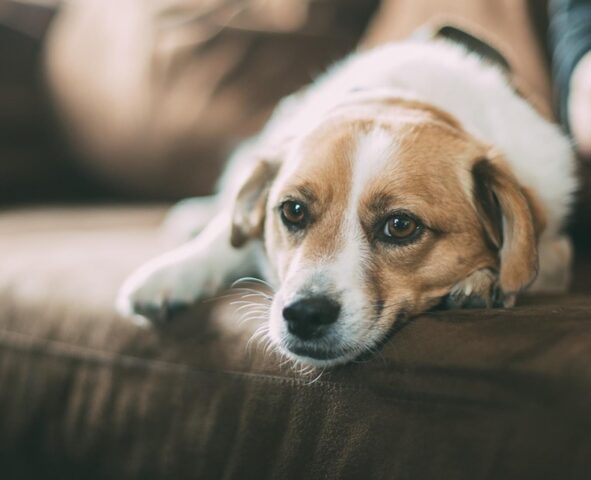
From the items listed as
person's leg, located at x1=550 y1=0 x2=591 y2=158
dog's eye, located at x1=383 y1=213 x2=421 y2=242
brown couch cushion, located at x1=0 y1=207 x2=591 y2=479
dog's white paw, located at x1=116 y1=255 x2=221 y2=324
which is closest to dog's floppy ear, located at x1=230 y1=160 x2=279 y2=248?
dog's white paw, located at x1=116 y1=255 x2=221 y2=324

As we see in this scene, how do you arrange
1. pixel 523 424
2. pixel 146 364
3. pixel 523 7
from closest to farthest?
pixel 523 424, pixel 146 364, pixel 523 7

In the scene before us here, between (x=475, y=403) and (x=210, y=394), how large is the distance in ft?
1.51

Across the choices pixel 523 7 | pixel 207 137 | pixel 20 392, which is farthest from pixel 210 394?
pixel 523 7

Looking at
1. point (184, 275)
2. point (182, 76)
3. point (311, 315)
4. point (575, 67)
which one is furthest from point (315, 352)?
point (182, 76)

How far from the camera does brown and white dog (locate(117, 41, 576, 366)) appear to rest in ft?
3.91

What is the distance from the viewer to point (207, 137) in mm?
2172

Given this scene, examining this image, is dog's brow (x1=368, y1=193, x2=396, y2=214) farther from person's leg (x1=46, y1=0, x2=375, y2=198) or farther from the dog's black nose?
person's leg (x1=46, y1=0, x2=375, y2=198)

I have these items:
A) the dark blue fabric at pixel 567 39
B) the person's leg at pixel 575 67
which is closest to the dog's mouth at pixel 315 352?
the person's leg at pixel 575 67

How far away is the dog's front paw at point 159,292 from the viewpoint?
1.34 meters

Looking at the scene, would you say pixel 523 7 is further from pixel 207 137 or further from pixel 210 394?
pixel 210 394

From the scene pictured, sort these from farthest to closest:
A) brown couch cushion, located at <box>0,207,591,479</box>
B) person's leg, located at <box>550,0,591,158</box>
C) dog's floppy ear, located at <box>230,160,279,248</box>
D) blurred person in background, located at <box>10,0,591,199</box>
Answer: blurred person in background, located at <box>10,0,591,199</box> → person's leg, located at <box>550,0,591,158</box> → dog's floppy ear, located at <box>230,160,279,248</box> → brown couch cushion, located at <box>0,207,591,479</box>

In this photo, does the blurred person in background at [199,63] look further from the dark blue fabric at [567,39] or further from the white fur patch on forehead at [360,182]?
the white fur patch on forehead at [360,182]

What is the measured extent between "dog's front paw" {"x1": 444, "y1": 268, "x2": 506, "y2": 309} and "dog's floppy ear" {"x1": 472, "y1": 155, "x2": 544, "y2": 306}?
0.07ft

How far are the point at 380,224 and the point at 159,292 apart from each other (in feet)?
1.43
